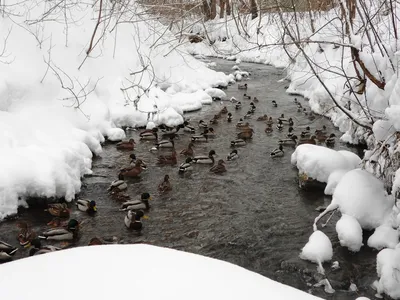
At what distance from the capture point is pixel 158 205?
742 cm

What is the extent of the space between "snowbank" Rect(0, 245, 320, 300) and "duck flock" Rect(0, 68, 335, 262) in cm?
345

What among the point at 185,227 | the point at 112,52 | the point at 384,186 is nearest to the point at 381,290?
the point at 384,186

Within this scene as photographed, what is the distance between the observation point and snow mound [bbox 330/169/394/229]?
643 centimetres

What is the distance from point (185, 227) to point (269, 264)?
62.1 inches

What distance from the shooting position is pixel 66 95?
37.0 ft

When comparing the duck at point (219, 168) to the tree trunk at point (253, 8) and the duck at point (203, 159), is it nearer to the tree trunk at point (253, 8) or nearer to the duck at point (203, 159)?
the duck at point (203, 159)

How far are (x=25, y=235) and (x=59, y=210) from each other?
2.81 ft

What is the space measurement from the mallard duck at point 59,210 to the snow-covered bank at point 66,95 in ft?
1.41

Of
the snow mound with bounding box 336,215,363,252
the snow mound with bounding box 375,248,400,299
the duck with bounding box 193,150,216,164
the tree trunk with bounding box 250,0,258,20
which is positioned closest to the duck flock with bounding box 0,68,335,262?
the duck with bounding box 193,150,216,164

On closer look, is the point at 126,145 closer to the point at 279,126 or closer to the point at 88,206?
the point at 88,206

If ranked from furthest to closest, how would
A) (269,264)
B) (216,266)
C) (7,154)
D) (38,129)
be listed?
(38,129) < (7,154) < (269,264) < (216,266)

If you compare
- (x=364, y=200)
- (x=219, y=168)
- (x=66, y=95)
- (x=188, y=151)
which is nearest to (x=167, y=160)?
(x=188, y=151)

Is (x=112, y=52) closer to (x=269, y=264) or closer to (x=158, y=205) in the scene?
(x=158, y=205)

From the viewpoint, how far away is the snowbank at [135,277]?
2.03 m
